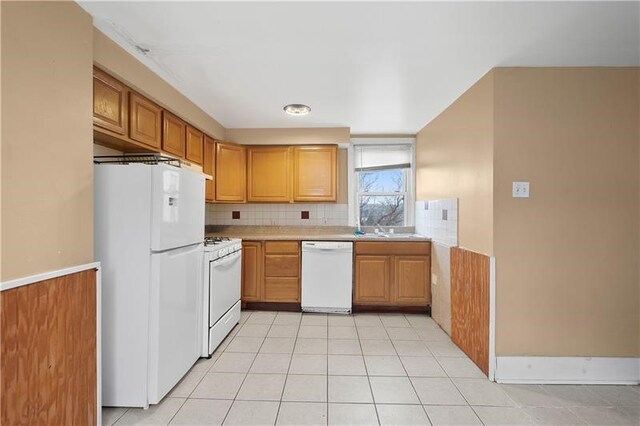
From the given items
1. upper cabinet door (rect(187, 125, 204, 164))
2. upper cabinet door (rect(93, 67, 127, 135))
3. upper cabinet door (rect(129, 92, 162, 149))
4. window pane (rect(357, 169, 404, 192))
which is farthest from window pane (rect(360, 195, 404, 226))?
upper cabinet door (rect(93, 67, 127, 135))

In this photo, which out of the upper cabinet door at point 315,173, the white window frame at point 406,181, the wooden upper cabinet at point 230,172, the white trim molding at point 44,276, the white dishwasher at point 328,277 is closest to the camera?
the white trim molding at point 44,276

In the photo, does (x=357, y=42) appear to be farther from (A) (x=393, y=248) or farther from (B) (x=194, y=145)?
(A) (x=393, y=248)

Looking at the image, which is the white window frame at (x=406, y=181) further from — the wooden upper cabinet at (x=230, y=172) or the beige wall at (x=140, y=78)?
the beige wall at (x=140, y=78)

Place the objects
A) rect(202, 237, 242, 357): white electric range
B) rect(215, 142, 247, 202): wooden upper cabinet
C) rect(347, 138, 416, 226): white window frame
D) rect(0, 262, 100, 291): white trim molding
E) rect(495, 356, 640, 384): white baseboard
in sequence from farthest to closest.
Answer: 1. rect(347, 138, 416, 226): white window frame
2. rect(215, 142, 247, 202): wooden upper cabinet
3. rect(202, 237, 242, 357): white electric range
4. rect(495, 356, 640, 384): white baseboard
5. rect(0, 262, 100, 291): white trim molding

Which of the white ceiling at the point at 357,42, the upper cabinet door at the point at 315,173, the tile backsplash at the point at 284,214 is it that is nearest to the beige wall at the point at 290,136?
the upper cabinet door at the point at 315,173

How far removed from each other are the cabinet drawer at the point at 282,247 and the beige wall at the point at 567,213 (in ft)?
6.86

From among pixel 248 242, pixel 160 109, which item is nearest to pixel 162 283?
pixel 160 109

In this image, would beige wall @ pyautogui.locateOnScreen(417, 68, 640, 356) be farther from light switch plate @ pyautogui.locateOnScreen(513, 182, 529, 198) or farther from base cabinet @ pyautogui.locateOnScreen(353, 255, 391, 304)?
base cabinet @ pyautogui.locateOnScreen(353, 255, 391, 304)

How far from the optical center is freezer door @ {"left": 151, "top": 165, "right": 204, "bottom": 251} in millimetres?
1640

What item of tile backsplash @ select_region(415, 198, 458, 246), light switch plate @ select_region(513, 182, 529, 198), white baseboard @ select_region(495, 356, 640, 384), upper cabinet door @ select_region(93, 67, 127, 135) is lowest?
white baseboard @ select_region(495, 356, 640, 384)

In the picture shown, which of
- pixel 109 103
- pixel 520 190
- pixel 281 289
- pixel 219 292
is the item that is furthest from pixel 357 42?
pixel 281 289

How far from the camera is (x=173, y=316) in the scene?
1.83 m

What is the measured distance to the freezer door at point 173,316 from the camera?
1.66 m

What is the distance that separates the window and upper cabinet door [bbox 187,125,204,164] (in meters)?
2.00
